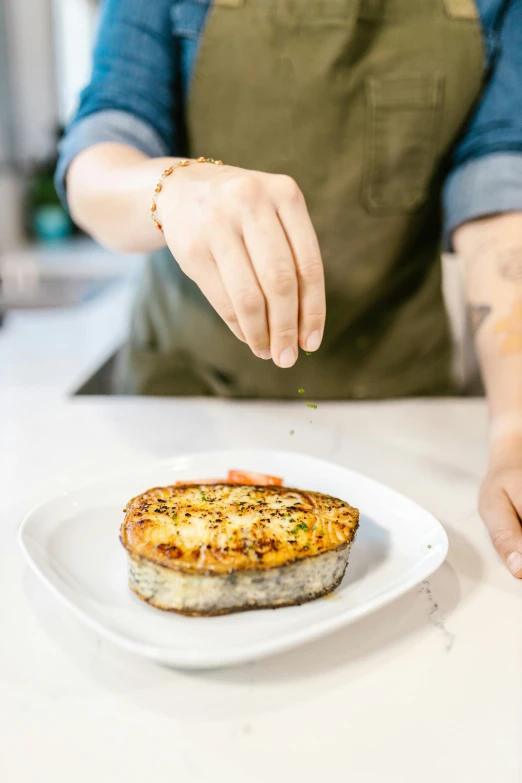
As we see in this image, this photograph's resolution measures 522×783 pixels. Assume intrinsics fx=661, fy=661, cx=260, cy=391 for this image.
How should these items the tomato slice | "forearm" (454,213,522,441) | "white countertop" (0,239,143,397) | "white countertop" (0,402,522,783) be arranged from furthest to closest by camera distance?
"white countertop" (0,239,143,397)
"forearm" (454,213,522,441)
the tomato slice
"white countertop" (0,402,522,783)

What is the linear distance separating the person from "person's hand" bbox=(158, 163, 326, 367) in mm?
223

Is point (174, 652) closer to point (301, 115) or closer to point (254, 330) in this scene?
point (254, 330)

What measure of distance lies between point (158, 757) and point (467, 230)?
1.01m

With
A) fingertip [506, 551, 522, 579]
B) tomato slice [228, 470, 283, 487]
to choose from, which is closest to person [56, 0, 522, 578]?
fingertip [506, 551, 522, 579]

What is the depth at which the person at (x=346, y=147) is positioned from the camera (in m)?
1.10

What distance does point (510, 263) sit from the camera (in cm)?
111

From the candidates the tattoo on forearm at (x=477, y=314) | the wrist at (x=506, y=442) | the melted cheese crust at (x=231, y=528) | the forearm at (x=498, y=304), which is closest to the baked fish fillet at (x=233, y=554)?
the melted cheese crust at (x=231, y=528)

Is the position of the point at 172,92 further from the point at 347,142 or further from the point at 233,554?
the point at 233,554

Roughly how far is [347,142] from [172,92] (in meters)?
0.34

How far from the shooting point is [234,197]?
26.8 inches

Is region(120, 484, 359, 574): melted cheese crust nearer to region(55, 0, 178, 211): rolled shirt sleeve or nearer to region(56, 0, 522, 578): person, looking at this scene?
region(56, 0, 522, 578): person

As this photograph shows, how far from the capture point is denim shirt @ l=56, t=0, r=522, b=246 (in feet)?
3.72

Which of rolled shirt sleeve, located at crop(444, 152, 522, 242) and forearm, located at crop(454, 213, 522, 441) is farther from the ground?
rolled shirt sleeve, located at crop(444, 152, 522, 242)

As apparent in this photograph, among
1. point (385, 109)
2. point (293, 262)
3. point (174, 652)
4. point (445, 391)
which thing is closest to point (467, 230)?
point (385, 109)
